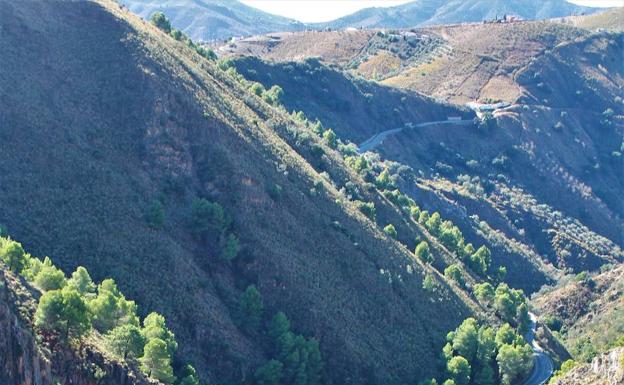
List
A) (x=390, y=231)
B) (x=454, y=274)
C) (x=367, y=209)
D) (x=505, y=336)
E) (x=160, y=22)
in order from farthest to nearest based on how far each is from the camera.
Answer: (x=160, y=22) < (x=454, y=274) < (x=367, y=209) < (x=390, y=231) < (x=505, y=336)

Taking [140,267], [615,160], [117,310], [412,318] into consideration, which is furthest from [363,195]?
[615,160]

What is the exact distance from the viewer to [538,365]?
80500 millimetres

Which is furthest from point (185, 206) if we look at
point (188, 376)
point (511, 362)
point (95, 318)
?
point (511, 362)

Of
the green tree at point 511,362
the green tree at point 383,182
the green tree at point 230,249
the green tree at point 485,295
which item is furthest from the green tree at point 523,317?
the green tree at point 230,249

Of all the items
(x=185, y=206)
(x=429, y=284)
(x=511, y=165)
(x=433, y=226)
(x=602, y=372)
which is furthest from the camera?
(x=511, y=165)

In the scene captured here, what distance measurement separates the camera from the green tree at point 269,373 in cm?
6006

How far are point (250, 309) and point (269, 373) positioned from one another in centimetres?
663

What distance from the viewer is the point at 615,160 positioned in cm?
16788

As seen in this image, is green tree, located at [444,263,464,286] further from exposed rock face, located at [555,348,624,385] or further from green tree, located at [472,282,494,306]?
exposed rock face, located at [555,348,624,385]

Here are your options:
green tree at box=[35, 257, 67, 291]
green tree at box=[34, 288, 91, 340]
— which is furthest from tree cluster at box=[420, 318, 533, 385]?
green tree at box=[34, 288, 91, 340]

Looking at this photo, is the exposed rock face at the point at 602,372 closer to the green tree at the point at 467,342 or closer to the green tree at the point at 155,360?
the green tree at the point at 467,342

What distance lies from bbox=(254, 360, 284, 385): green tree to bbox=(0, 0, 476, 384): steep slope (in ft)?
4.91

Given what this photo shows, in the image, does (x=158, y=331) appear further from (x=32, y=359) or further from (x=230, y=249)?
(x=230, y=249)

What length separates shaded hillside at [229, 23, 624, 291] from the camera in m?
126
